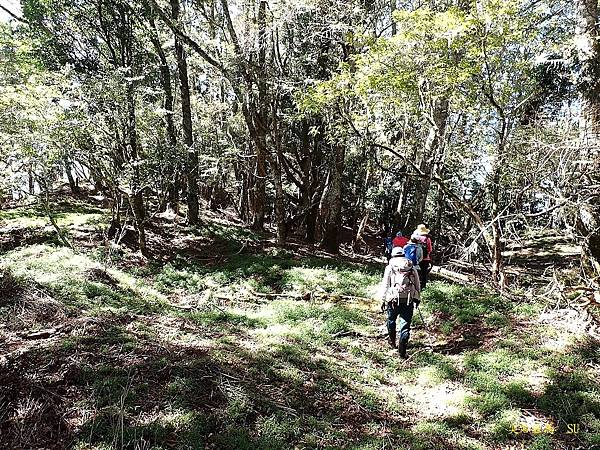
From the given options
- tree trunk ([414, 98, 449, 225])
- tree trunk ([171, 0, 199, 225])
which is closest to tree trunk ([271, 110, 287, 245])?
tree trunk ([171, 0, 199, 225])

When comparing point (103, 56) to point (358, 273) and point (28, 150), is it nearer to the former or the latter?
point (28, 150)

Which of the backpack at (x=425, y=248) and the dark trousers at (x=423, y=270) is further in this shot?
the dark trousers at (x=423, y=270)

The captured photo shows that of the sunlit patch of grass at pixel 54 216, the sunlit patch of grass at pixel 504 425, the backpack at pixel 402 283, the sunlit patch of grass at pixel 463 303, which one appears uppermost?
the sunlit patch of grass at pixel 54 216

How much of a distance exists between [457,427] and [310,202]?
42.8 feet

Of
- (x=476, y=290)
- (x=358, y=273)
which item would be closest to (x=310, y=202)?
(x=358, y=273)

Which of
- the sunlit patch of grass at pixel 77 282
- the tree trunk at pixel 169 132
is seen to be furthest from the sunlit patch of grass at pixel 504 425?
the tree trunk at pixel 169 132

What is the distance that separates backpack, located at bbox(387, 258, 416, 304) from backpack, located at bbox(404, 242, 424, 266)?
7.60 ft

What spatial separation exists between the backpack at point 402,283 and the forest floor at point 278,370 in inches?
47.1

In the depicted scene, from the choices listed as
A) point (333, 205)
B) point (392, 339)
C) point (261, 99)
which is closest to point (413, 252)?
point (392, 339)

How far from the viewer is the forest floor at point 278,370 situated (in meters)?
5.27

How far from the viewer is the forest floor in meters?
5.27

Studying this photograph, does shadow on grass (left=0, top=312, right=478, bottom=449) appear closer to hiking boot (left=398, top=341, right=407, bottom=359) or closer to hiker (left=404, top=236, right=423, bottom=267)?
hiking boot (left=398, top=341, right=407, bottom=359)

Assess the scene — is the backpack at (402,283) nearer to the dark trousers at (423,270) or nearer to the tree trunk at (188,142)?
the dark trousers at (423,270)

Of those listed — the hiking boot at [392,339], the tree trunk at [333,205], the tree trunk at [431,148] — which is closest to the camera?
the hiking boot at [392,339]
